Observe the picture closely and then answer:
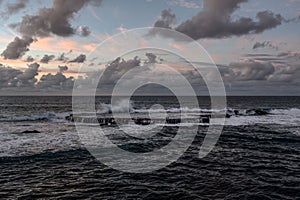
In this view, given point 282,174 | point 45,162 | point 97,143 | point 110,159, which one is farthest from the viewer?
point 97,143

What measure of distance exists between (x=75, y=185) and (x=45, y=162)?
5533 mm

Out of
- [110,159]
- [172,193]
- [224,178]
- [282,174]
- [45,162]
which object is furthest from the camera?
[110,159]


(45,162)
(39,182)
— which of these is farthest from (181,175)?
(45,162)

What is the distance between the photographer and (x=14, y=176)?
15.7 m

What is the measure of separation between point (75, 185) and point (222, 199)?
7.59 metres

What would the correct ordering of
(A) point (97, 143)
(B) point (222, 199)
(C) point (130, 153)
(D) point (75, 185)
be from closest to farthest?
1. (B) point (222, 199)
2. (D) point (75, 185)
3. (C) point (130, 153)
4. (A) point (97, 143)

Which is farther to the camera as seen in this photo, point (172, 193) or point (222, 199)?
point (172, 193)

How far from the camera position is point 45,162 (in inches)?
736

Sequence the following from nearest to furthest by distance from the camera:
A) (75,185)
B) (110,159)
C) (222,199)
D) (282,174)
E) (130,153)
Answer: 1. (222,199)
2. (75,185)
3. (282,174)
4. (110,159)
5. (130,153)

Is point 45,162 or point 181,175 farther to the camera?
point 45,162

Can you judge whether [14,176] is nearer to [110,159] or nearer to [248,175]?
[110,159]

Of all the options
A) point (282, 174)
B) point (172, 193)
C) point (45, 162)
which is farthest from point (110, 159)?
point (282, 174)

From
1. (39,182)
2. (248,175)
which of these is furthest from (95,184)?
(248,175)

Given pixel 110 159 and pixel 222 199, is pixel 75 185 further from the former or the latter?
pixel 222 199
